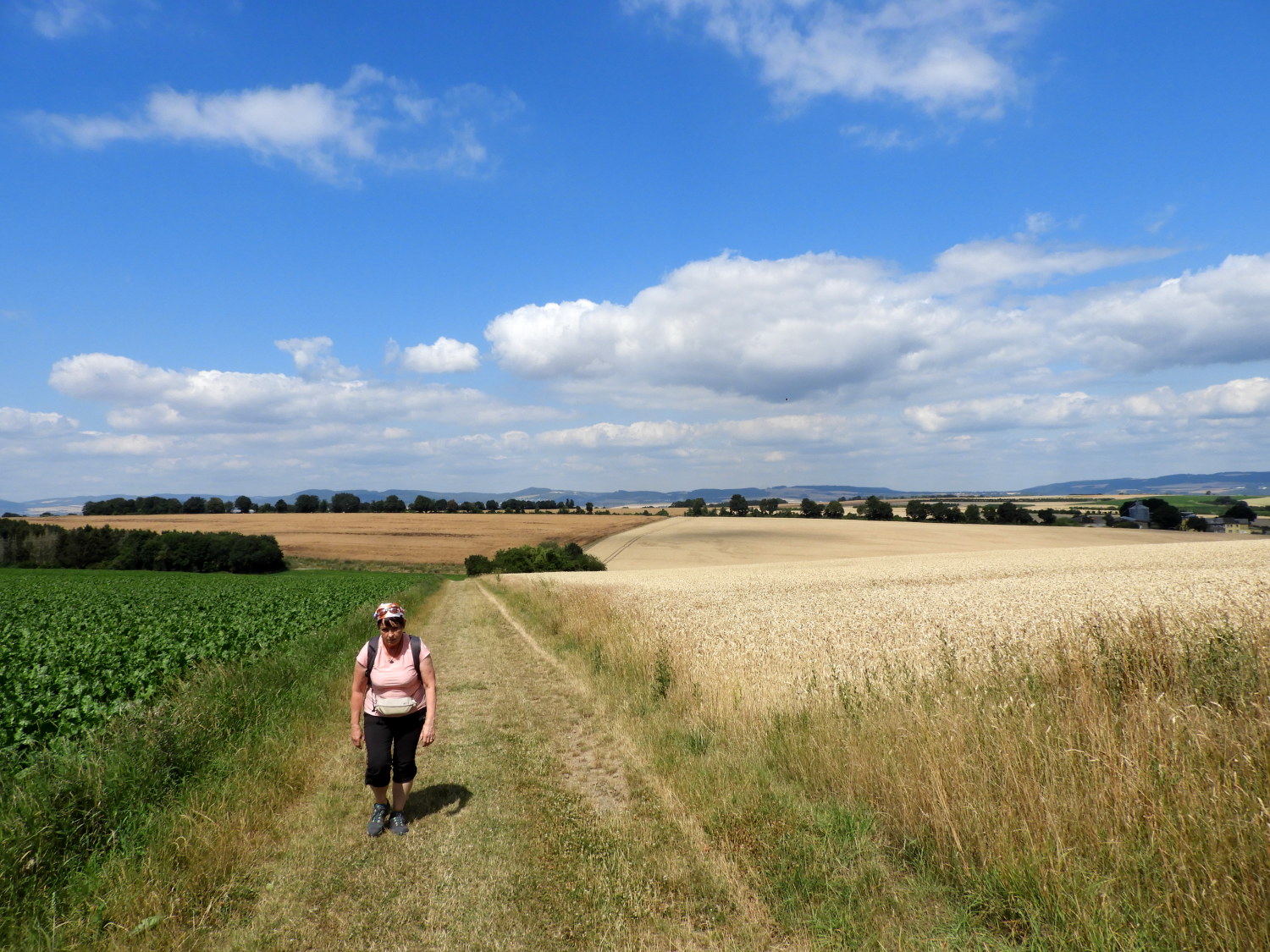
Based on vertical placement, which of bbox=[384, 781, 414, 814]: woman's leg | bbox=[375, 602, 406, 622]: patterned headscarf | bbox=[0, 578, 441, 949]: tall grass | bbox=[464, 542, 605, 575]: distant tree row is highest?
bbox=[375, 602, 406, 622]: patterned headscarf

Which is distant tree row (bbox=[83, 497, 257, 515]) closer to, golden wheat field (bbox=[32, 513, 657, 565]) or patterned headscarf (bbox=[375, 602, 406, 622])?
golden wheat field (bbox=[32, 513, 657, 565])

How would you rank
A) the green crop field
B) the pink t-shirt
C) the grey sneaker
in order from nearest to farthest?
the grey sneaker < the pink t-shirt < the green crop field

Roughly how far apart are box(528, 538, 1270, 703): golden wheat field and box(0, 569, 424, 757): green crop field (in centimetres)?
810

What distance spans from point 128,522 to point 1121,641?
128 m

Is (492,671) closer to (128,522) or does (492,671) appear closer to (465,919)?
(465,919)

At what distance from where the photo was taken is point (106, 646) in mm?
11547

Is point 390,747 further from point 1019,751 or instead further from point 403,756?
point 1019,751

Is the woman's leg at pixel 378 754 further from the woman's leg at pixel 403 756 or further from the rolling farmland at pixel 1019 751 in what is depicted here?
the rolling farmland at pixel 1019 751

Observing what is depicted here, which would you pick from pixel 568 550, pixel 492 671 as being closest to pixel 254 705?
pixel 492 671

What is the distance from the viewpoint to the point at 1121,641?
6.99m

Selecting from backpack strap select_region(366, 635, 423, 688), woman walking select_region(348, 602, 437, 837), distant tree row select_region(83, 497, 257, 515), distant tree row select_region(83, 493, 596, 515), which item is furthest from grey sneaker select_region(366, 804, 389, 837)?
distant tree row select_region(83, 497, 257, 515)

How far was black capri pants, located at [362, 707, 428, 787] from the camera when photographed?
604 cm

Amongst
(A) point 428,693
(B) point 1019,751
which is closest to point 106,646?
(A) point 428,693

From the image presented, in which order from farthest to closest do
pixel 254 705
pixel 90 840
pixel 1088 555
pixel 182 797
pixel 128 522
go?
pixel 128 522, pixel 1088 555, pixel 254 705, pixel 182 797, pixel 90 840
